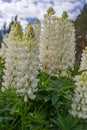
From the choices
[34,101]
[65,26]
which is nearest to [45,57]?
[65,26]

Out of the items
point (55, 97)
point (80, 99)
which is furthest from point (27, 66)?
point (80, 99)

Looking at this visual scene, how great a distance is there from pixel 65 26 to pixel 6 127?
151 cm

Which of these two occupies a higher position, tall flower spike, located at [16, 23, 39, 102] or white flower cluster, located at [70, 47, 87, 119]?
tall flower spike, located at [16, 23, 39, 102]

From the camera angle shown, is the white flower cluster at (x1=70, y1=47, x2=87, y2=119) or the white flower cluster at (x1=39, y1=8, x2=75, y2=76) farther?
the white flower cluster at (x1=39, y1=8, x2=75, y2=76)

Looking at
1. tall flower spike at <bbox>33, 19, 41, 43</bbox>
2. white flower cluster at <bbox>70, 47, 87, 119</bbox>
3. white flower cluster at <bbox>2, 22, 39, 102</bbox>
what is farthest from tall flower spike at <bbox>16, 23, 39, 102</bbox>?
tall flower spike at <bbox>33, 19, 41, 43</bbox>

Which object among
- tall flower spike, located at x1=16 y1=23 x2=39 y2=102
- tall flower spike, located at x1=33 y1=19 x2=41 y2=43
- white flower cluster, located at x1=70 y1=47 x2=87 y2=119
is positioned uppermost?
tall flower spike, located at x1=33 y1=19 x2=41 y2=43

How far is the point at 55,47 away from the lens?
5.11 meters

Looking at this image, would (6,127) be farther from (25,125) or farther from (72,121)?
(72,121)

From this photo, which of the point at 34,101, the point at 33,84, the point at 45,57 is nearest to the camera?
the point at 33,84

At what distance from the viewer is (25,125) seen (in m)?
4.42

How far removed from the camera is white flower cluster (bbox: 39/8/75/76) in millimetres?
5082

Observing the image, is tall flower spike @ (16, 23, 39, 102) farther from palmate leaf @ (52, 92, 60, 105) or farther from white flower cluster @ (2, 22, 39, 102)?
palmate leaf @ (52, 92, 60, 105)

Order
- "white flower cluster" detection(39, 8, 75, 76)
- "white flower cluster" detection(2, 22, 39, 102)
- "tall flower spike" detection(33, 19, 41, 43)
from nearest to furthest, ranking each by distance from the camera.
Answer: "white flower cluster" detection(2, 22, 39, 102)
"white flower cluster" detection(39, 8, 75, 76)
"tall flower spike" detection(33, 19, 41, 43)

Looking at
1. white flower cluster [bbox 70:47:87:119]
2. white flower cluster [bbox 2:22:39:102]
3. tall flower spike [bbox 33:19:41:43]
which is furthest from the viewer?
tall flower spike [bbox 33:19:41:43]
